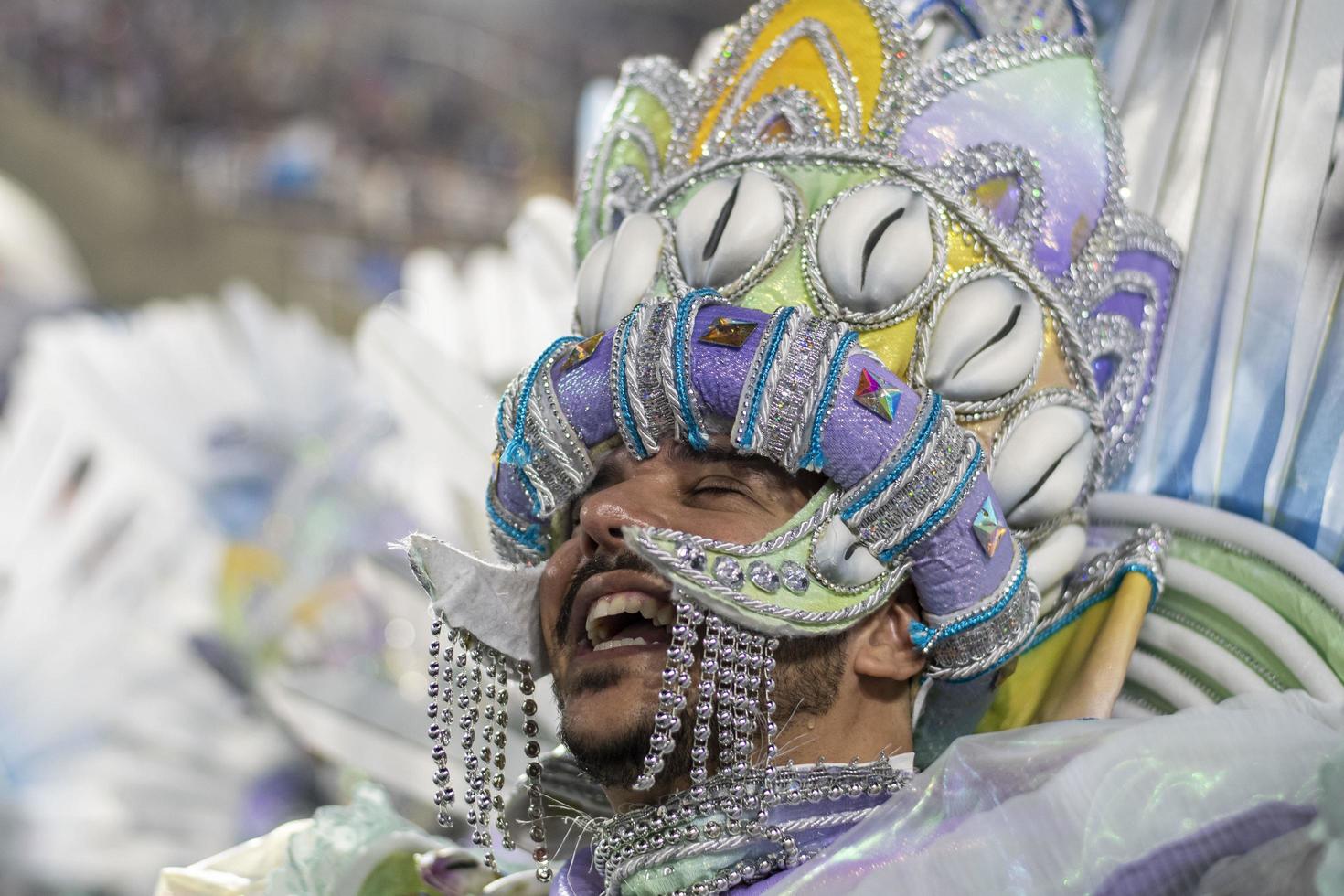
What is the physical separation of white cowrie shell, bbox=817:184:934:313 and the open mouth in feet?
1.47

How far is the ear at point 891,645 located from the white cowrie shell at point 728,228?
0.46 meters

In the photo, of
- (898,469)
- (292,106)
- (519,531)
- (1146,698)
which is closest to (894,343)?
(898,469)

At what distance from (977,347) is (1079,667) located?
483 mm

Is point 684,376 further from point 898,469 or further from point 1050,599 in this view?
point 1050,599

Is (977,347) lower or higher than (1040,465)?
higher

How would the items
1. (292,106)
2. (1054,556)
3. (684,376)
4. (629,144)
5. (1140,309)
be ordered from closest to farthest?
1. (684,376)
2. (1054,556)
3. (1140,309)
4. (629,144)
5. (292,106)

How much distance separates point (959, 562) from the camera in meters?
1.79

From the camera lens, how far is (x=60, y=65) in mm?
10312

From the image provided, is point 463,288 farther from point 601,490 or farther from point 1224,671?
point 1224,671

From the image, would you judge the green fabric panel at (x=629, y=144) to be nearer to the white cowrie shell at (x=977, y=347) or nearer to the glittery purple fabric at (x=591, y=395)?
the glittery purple fabric at (x=591, y=395)

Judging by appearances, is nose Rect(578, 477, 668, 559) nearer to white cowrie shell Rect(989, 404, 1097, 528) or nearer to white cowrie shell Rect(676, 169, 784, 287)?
white cowrie shell Rect(676, 169, 784, 287)

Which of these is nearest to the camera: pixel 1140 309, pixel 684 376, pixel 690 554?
pixel 690 554

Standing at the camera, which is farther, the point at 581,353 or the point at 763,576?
the point at 581,353

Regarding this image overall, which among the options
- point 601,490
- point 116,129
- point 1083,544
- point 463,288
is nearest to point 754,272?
point 601,490
